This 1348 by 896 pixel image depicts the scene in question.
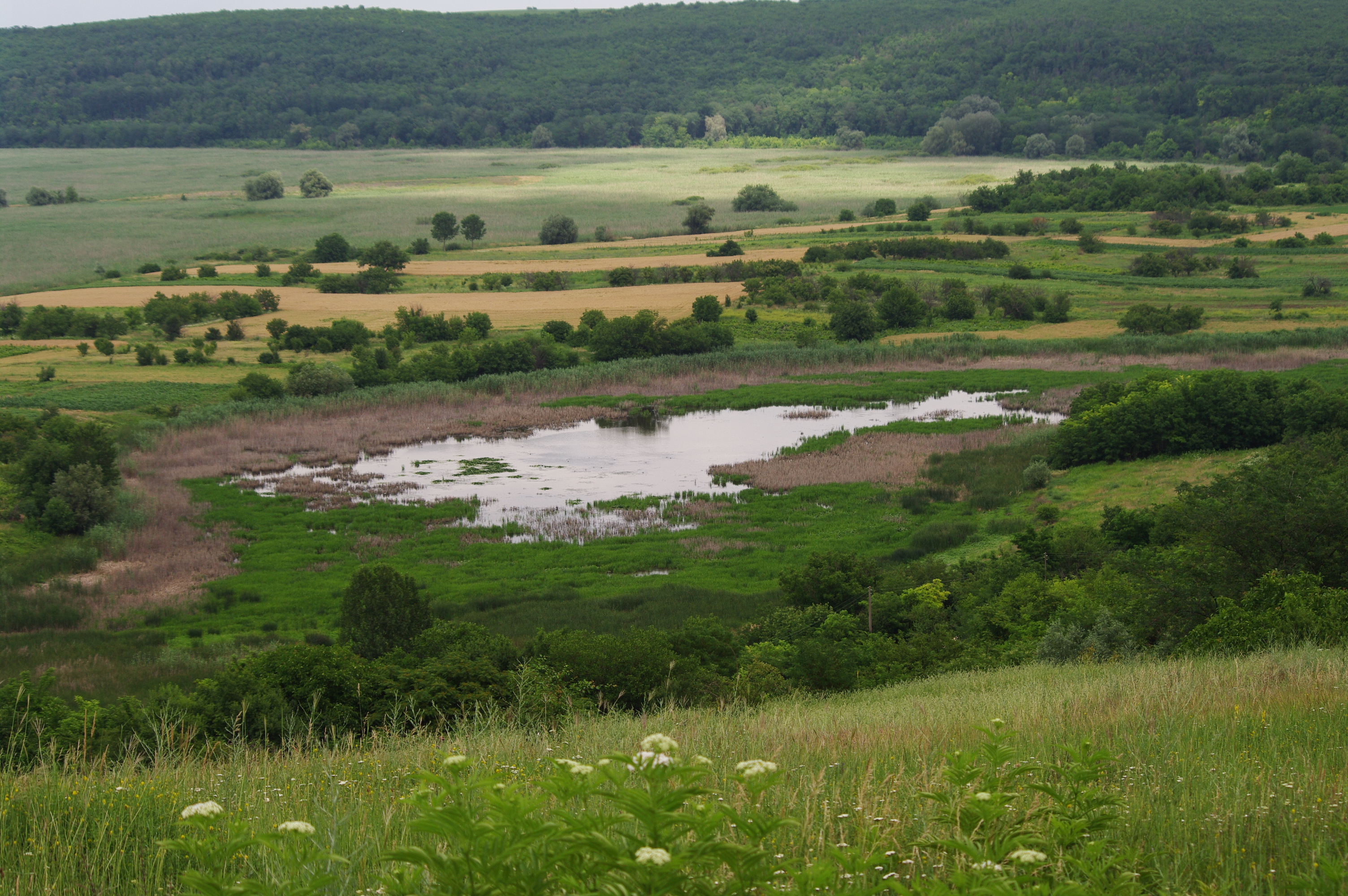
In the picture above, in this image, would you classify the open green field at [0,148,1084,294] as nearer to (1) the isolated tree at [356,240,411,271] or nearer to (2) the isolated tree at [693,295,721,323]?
(1) the isolated tree at [356,240,411,271]

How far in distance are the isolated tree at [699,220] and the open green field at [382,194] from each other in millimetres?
1591

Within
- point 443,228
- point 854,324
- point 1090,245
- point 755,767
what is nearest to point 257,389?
point 854,324

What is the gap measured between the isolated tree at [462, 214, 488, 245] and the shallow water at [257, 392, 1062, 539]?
65068mm

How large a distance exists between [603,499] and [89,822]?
108 ft

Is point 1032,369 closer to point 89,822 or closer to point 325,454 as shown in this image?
point 325,454

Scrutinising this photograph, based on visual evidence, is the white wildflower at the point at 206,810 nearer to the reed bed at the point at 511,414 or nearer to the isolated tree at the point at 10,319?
the reed bed at the point at 511,414

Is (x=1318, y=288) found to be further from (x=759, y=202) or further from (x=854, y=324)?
(x=759, y=202)

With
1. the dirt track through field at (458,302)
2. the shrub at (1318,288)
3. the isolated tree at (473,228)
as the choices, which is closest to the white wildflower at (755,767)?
the dirt track through field at (458,302)

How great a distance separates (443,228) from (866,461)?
256ft

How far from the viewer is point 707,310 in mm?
71250

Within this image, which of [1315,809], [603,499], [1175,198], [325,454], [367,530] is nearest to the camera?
[1315,809]

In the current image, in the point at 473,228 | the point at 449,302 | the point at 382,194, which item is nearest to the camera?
the point at 449,302

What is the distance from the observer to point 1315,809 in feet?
16.4

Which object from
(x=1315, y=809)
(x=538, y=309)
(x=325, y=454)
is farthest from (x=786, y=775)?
(x=538, y=309)
